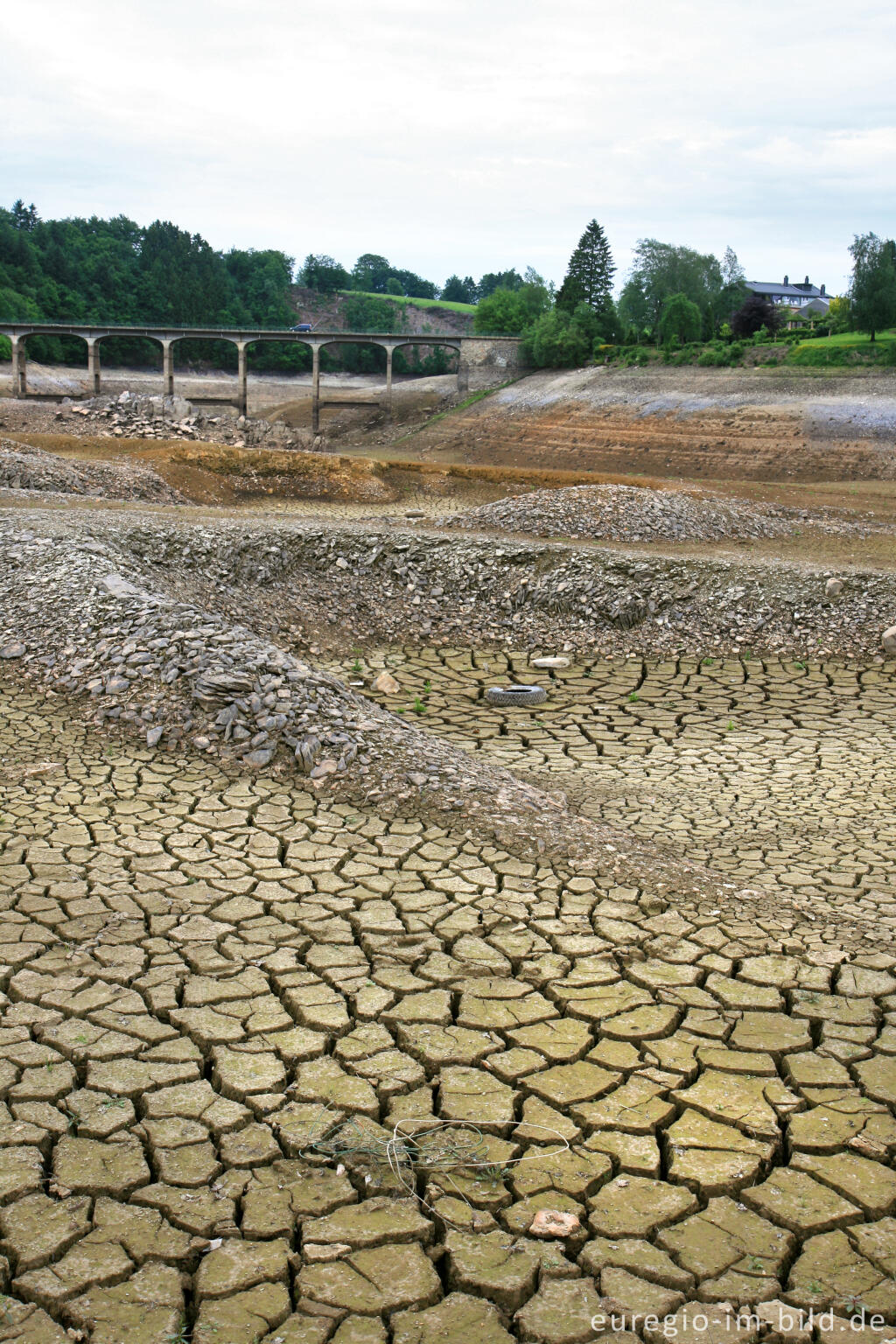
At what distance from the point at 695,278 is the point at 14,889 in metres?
62.1

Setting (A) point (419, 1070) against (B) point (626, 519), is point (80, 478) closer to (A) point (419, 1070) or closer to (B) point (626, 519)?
(B) point (626, 519)

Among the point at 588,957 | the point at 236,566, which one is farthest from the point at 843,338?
the point at 588,957

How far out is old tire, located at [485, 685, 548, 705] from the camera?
1074cm

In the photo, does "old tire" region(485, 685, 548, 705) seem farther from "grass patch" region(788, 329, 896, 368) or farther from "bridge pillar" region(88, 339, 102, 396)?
"bridge pillar" region(88, 339, 102, 396)

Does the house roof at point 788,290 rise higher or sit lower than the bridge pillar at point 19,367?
higher

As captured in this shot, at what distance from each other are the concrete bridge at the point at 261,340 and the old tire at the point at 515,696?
46.2m

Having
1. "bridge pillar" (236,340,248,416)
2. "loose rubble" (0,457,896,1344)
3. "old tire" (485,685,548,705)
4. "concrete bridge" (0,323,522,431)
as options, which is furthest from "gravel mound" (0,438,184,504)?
"bridge pillar" (236,340,248,416)

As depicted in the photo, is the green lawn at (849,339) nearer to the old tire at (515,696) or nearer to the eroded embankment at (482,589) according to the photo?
the eroded embankment at (482,589)

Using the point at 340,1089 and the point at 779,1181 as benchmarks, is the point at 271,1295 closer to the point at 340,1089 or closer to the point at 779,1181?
the point at 340,1089

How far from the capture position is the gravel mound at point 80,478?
19.7 metres

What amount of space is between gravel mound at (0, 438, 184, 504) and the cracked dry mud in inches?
541

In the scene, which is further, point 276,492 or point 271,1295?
point 276,492

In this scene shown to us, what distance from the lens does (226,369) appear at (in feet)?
236

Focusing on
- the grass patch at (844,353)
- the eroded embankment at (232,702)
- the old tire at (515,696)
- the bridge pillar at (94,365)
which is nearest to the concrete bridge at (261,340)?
the bridge pillar at (94,365)
